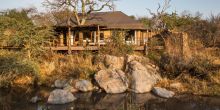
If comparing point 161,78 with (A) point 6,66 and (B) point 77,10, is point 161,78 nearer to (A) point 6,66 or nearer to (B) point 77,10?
(A) point 6,66

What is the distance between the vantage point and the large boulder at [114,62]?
21.9 metres

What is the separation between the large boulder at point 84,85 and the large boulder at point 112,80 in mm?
549

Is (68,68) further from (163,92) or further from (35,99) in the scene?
(163,92)

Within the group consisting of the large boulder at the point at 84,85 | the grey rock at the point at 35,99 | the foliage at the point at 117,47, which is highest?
the foliage at the point at 117,47

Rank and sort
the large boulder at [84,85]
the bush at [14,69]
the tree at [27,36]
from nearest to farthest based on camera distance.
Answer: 1. the large boulder at [84,85]
2. the bush at [14,69]
3. the tree at [27,36]

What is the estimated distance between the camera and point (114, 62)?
867 inches

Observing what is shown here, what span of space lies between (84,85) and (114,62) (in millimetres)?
3362

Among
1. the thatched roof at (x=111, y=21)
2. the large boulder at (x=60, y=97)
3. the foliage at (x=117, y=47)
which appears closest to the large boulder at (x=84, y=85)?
the large boulder at (x=60, y=97)

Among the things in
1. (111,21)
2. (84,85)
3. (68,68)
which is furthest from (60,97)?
(111,21)

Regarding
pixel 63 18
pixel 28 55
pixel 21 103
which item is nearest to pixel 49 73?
pixel 28 55

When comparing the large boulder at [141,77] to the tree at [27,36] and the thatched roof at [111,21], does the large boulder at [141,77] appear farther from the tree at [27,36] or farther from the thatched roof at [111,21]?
the thatched roof at [111,21]

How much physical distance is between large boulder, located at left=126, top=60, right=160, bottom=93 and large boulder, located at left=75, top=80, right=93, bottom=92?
244 centimetres

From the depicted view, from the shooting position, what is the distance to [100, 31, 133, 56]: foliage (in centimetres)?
2358

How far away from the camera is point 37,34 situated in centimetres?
2359
